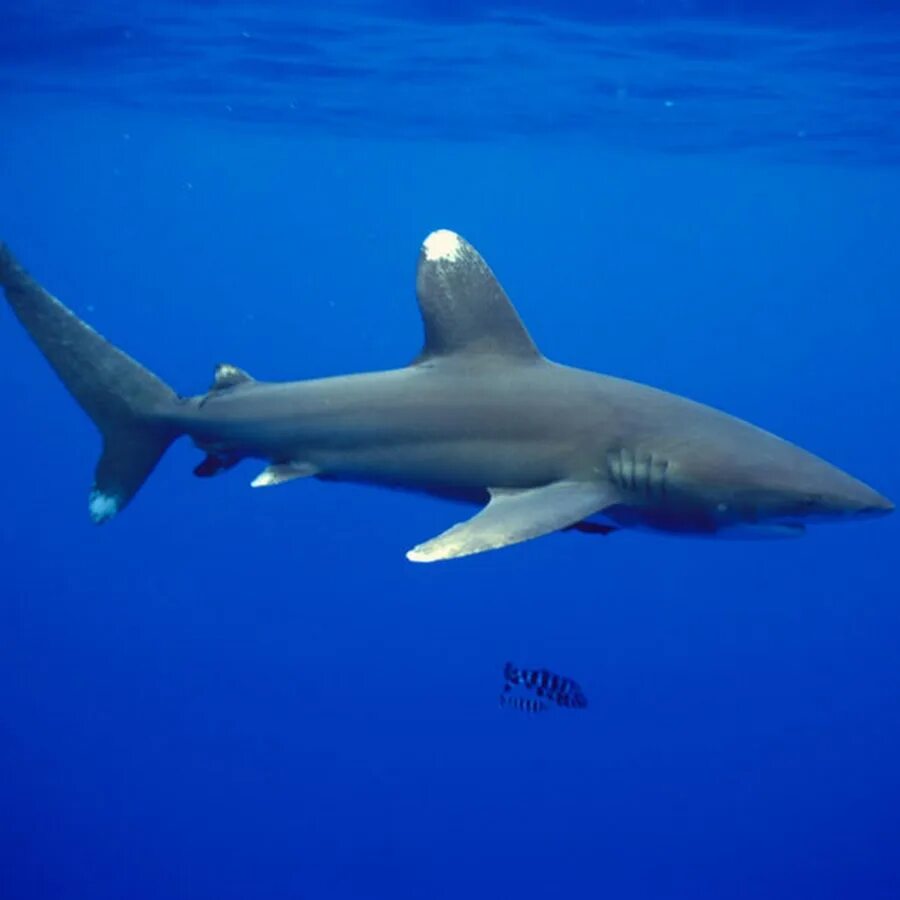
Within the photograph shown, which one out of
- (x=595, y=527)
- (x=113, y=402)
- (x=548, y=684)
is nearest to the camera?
(x=595, y=527)

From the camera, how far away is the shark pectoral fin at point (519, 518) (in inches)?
169

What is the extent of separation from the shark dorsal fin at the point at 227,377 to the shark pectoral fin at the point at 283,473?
697 mm

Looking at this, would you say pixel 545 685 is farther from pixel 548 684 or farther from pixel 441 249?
pixel 441 249

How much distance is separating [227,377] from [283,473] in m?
0.85

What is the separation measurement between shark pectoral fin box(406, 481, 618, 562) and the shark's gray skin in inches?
0.5

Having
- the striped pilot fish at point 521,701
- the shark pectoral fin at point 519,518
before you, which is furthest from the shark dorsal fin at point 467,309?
the striped pilot fish at point 521,701

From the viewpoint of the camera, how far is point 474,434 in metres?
5.25

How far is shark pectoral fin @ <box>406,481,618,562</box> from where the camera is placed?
4289 millimetres

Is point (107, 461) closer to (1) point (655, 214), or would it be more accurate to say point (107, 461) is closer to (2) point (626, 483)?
(2) point (626, 483)

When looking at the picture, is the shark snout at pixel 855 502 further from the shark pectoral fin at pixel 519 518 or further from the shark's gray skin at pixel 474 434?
the shark pectoral fin at pixel 519 518

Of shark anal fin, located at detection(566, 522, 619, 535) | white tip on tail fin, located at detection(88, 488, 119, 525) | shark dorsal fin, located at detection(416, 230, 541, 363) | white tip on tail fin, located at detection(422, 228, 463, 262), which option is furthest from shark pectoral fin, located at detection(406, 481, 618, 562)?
white tip on tail fin, located at detection(88, 488, 119, 525)

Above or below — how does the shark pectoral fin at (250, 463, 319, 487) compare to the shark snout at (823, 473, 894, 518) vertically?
above

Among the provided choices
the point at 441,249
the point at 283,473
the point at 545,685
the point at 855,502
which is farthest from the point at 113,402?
the point at 855,502

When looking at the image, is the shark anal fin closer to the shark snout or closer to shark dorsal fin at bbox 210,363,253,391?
the shark snout
